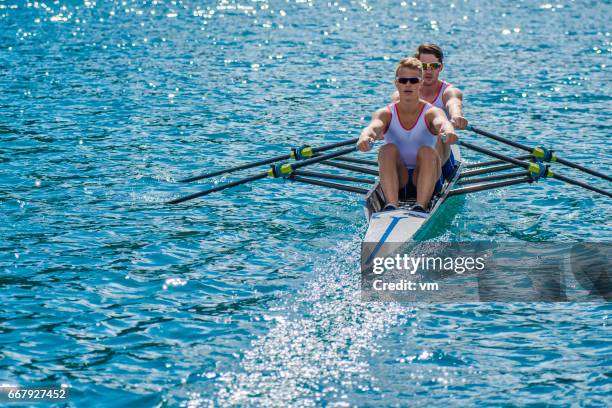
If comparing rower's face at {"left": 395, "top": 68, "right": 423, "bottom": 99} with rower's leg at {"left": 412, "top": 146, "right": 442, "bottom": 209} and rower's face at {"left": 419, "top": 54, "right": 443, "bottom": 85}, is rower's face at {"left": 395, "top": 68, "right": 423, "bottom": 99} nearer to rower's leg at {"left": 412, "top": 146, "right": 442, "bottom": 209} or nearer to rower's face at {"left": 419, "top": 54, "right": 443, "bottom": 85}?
rower's leg at {"left": 412, "top": 146, "right": 442, "bottom": 209}

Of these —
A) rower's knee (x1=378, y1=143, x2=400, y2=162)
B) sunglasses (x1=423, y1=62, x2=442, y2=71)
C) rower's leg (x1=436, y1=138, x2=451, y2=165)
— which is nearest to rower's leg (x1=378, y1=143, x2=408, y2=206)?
rower's knee (x1=378, y1=143, x2=400, y2=162)

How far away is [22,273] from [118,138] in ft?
30.6

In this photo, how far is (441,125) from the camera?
1344cm

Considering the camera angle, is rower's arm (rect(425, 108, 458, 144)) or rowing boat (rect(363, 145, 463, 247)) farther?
rower's arm (rect(425, 108, 458, 144))

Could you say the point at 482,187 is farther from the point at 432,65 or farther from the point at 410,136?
the point at 432,65

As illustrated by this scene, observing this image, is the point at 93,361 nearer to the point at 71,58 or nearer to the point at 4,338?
the point at 4,338

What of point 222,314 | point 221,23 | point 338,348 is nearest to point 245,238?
point 222,314

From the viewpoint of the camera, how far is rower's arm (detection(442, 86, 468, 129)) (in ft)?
46.6

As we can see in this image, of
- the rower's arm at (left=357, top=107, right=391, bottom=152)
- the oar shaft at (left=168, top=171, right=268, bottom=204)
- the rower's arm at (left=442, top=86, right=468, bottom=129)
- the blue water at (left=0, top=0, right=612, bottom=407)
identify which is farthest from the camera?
the oar shaft at (left=168, top=171, right=268, bottom=204)

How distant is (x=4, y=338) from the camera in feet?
34.7

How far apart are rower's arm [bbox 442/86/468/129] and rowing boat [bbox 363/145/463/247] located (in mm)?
1052

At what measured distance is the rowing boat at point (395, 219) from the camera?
1230 centimetres

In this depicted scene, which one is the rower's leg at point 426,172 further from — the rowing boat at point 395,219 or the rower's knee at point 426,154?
the rowing boat at point 395,219

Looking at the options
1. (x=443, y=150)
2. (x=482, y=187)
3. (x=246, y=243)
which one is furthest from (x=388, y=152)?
(x=246, y=243)
